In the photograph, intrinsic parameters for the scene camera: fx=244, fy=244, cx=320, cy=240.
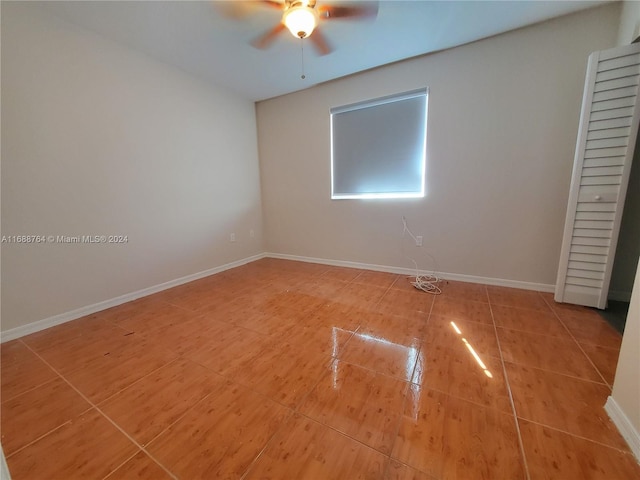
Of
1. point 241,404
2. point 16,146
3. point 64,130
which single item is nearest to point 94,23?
point 64,130

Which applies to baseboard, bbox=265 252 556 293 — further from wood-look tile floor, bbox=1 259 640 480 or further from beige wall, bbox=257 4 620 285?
wood-look tile floor, bbox=1 259 640 480

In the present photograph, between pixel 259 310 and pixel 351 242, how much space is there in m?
1.71

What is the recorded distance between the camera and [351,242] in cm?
354

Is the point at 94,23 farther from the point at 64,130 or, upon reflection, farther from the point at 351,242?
the point at 351,242

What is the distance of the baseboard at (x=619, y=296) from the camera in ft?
7.50

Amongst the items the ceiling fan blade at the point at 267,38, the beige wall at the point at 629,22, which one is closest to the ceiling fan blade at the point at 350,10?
the ceiling fan blade at the point at 267,38

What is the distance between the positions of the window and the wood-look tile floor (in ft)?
5.33

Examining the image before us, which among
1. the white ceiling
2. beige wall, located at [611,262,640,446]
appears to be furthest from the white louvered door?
beige wall, located at [611,262,640,446]

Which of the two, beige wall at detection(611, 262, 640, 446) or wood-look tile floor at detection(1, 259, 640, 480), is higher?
beige wall at detection(611, 262, 640, 446)

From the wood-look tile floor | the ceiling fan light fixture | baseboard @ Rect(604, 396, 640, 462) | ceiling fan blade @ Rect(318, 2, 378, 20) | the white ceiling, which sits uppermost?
the white ceiling

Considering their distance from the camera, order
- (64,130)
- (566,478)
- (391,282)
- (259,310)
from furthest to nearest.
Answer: (391,282) < (259,310) < (64,130) < (566,478)

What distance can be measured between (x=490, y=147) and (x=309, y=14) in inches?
85.0

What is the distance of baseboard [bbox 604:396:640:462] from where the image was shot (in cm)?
99

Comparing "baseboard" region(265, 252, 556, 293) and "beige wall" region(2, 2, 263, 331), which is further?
"baseboard" region(265, 252, 556, 293)
